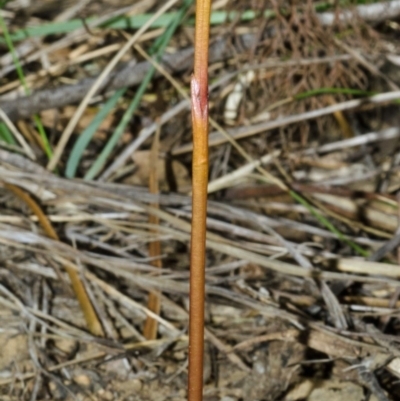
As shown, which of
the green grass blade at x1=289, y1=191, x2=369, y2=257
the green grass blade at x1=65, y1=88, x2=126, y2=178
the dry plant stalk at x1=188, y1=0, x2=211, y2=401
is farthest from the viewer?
the green grass blade at x1=65, y1=88, x2=126, y2=178

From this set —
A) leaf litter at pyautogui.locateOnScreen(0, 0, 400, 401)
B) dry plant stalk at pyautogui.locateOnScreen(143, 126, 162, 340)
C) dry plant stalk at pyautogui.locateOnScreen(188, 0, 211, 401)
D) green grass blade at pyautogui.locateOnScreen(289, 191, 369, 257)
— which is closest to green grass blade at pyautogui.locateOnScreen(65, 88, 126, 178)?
leaf litter at pyautogui.locateOnScreen(0, 0, 400, 401)

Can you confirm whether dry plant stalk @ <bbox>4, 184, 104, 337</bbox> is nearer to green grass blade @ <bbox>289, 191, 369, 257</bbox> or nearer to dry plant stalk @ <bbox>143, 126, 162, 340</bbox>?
dry plant stalk @ <bbox>143, 126, 162, 340</bbox>

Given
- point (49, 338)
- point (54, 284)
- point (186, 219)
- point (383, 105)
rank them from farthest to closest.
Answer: point (383, 105), point (186, 219), point (54, 284), point (49, 338)

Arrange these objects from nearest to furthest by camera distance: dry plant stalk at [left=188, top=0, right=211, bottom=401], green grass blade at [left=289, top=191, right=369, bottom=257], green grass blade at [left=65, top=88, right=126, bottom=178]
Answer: dry plant stalk at [left=188, top=0, right=211, bottom=401] < green grass blade at [left=289, top=191, right=369, bottom=257] < green grass blade at [left=65, top=88, right=126, bottom=178]

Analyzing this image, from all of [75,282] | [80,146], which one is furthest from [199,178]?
[80,146]

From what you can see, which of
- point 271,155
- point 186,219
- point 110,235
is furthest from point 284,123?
point 110,235

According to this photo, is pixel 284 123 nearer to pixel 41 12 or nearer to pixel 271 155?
pixel 271 155

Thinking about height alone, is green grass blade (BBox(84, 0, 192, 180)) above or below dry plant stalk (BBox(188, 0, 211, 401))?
above
